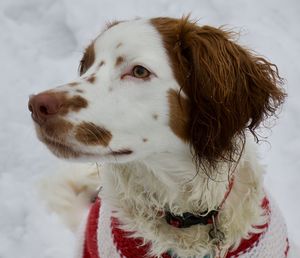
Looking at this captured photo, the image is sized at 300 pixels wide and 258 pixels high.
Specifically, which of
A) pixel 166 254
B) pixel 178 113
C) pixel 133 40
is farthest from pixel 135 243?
pixel 133 40

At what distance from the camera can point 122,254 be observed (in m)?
2.76

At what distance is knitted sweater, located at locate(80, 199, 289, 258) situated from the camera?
2723 mm

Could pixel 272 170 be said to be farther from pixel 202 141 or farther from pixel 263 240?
pixel 202 141

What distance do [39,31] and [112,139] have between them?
305cm

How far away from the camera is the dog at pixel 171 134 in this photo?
224 centimetres

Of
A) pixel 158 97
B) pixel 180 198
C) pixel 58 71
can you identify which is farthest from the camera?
pixel 58 71

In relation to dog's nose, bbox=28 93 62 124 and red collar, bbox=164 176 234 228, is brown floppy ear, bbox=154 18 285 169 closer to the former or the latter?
red collar, bbox=164 176 234 228

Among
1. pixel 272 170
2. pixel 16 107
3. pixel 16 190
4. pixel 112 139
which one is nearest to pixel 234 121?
pixel 112 139

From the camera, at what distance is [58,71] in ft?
15.4

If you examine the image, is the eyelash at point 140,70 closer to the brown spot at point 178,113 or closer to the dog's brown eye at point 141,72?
the dog's brown eye at point 141,72

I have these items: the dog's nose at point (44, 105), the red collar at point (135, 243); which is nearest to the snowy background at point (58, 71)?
the red collar at point (135, 243)

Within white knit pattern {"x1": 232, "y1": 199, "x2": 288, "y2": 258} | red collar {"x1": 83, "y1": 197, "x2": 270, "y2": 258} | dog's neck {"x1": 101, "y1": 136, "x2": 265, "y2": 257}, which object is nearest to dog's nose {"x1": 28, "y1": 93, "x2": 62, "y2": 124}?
dog's neck {"x1": 101, "y1": 136, "x2": 265, "y2": 257}

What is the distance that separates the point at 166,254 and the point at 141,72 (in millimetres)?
918

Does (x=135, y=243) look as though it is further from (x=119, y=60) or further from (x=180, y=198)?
(x=119, y=60)
